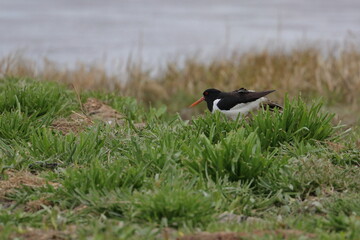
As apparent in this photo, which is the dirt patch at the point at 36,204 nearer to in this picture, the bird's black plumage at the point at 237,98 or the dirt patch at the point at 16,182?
the dirt patch at the point at 16,182

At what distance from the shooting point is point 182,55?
13.4 meters

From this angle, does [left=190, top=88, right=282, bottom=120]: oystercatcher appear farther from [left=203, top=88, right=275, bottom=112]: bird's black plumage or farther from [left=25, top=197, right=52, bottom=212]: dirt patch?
[left=25, top=197, right=52, bottom=212]: dirt patch

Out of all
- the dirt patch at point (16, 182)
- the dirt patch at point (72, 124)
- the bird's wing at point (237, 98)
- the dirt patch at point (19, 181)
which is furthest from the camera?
the bird's wing at point (237, 98)

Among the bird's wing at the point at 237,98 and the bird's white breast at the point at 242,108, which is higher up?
the bird's wing at the point at 237,98

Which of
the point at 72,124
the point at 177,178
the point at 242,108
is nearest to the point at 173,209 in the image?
the point at 177,178

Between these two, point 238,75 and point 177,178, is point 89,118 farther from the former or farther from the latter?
point 238,75

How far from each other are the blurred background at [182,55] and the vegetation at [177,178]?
169 cm

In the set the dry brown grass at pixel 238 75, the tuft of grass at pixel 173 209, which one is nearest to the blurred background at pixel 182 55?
the dry brown grass at pixel 238 75

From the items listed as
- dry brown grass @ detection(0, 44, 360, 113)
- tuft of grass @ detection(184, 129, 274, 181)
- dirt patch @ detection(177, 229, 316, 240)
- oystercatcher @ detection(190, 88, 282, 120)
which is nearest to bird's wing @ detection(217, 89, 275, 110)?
oystercatcher @ detection(190, 88, 282, 120)

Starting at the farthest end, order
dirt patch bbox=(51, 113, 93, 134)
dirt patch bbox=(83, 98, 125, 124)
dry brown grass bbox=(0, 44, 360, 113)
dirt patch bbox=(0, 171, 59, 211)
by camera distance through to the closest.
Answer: dry brown grass bbox=(0, 44, 360, 113)
dirt patch bbox=(83, 98, 125, 124)
dirt patch bbox=(51, 113, 93, 134)
dirt patch bbox=(0, 171, 59, 211)

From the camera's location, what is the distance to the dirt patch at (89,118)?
689 cm

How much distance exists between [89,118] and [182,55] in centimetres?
645

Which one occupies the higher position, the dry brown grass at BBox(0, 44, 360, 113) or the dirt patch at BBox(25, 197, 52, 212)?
the dirt patch at BBox(25, 197, 52, 212)

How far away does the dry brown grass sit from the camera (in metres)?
11.3
